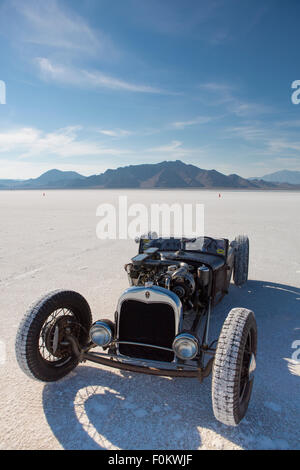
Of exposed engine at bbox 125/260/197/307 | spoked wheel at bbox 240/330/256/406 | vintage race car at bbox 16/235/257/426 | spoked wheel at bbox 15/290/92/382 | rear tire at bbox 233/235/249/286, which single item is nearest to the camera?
vintage race car at bbox 16/235/257/426

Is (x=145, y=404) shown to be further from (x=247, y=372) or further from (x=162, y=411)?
(x=247, y=372)

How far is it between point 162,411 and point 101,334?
97cm

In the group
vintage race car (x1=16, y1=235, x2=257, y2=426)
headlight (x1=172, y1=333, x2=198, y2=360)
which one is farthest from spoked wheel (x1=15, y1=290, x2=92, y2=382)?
headlight (x1=172, y1=333, x2=198, y2=360)

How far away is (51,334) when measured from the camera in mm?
3447

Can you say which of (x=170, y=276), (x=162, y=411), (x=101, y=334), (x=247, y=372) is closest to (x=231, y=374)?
(x=247, y=372)

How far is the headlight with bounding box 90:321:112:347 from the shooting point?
130 inches

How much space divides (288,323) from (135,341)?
2777mm

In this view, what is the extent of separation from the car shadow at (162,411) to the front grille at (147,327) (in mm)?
370

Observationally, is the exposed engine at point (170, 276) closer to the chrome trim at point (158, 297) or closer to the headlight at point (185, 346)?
the chrome trim at point (158, 297)

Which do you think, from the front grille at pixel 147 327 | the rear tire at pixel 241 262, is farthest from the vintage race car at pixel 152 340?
the rear tire at pixel 241 262

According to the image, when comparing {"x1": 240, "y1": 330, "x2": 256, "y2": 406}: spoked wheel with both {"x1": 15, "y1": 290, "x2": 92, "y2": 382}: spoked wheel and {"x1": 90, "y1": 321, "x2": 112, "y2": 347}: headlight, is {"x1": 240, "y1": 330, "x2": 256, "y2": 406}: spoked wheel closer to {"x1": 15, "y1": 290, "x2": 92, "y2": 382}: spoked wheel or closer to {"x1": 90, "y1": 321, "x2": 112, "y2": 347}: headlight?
{"x1": 90, "y1": 321, "x2": 112, "y2": 347}: headlight

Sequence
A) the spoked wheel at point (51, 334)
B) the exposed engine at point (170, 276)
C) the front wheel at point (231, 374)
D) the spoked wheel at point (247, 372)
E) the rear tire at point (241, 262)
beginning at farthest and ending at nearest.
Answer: the rear tire at point (241, 262)
the exposed engine at point (170, 276)
the spoked wheel at point (51, 334)
the spoked wheel at point (247, 372)
the front wheel at point (231, 374)

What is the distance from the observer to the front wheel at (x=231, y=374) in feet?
8.55

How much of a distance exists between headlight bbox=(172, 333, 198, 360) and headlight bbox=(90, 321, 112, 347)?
2.38ft
